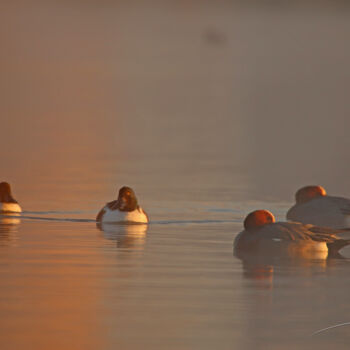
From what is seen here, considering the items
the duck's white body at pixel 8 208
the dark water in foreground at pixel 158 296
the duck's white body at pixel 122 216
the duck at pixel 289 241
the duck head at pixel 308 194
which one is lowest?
the dark water in foreground at pixel 158 296

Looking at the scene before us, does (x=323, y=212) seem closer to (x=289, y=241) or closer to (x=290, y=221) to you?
(x=290, y=221)

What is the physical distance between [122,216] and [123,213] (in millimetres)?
44

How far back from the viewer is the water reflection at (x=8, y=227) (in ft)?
58.1

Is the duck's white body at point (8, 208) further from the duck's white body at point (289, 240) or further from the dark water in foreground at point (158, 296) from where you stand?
the duck's white body at point (289, 240)

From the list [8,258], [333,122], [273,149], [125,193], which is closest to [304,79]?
[333,122]

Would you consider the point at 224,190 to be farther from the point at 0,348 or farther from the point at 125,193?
the point at 0,348

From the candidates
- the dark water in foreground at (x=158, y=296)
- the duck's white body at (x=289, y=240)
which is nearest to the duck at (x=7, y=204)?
the dark water in foreground at (x=158, y=296)

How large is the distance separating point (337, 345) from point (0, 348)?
2.53 meters

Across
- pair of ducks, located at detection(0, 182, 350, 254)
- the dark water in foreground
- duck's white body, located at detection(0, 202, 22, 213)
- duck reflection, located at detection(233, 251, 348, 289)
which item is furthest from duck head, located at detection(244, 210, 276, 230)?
duck's white body, located at detection(0, 202, 22, 213)

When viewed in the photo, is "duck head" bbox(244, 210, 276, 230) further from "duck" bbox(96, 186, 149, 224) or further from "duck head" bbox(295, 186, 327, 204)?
"duck head" bbox(295, 186, 327, 204)

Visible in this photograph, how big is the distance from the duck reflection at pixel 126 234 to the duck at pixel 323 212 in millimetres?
2509

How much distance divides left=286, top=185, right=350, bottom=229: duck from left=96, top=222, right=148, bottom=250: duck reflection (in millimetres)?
2509

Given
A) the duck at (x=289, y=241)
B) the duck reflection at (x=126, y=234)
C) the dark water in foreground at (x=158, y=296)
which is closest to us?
the dark water in foreground at (x=158, y=296)

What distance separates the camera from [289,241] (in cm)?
1638
